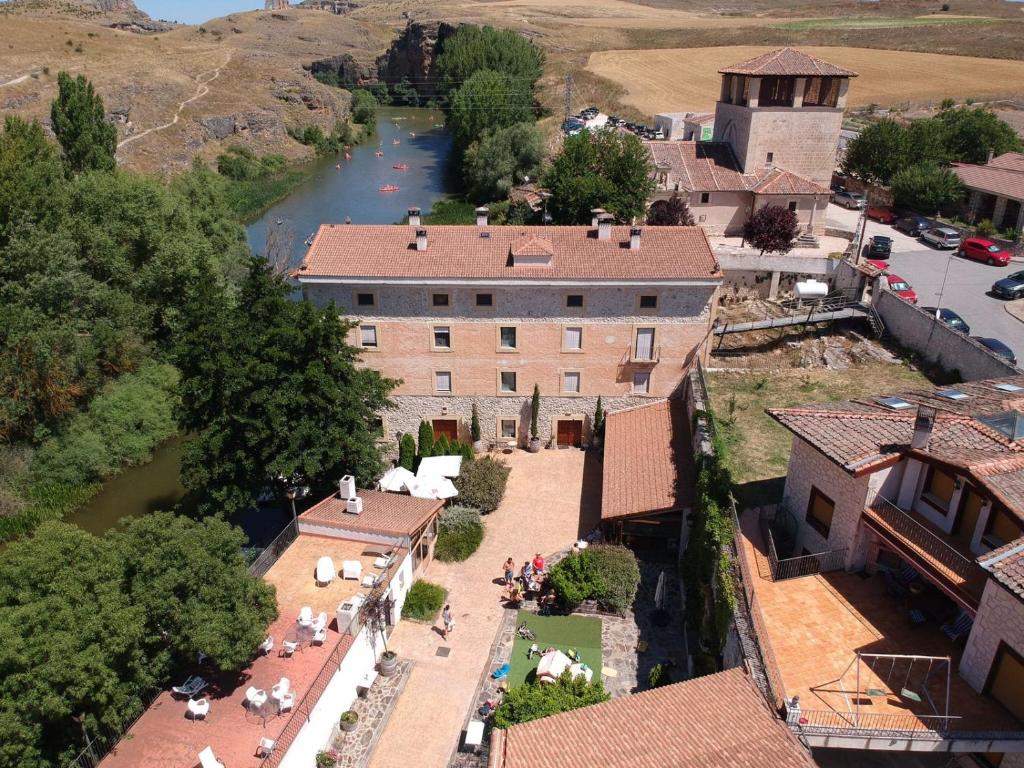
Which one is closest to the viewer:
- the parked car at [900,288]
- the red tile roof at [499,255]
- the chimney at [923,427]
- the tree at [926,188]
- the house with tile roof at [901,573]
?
the house with tile roof at [901,573]

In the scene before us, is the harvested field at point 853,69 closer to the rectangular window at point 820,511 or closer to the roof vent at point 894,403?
the roof vent at point 894,403

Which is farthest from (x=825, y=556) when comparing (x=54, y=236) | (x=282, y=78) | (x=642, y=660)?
(x=282, y=78)

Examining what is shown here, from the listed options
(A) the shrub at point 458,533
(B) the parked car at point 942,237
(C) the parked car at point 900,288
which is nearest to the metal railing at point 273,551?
(A) the shrub at point 458,533

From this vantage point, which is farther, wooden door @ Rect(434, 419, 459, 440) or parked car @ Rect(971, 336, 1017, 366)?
wooden door @ Rect(434, 419, 459, 440)

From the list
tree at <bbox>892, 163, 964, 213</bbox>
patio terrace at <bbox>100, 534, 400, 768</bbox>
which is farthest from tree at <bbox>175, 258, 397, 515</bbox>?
tree at <bbox>892, 163, 964, 213</bbox>

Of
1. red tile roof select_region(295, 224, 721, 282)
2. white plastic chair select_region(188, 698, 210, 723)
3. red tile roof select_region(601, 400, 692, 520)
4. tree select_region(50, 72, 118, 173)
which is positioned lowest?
red tile roof select_region(601, 400, 692, 520)

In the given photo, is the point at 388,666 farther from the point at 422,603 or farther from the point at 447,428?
the point at 447,428

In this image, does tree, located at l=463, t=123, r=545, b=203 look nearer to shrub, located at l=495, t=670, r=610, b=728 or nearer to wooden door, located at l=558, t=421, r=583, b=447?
wooden door, located at l=558, t=421, r=583, b=447
